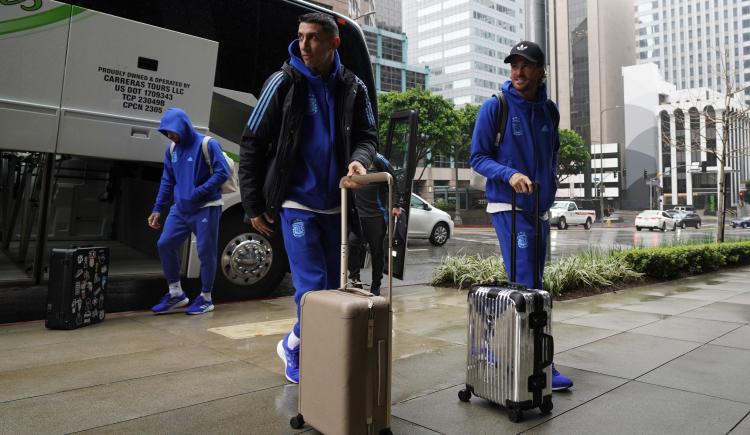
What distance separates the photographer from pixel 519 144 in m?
3.26

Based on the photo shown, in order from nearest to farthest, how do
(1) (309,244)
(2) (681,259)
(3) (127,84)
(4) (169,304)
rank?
(1) (309,244)
(3) (127,84)
(4) (169,304)
(2) (681,259)

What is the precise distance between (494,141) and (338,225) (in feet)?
3.58

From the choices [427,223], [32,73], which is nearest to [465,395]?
[32,73]

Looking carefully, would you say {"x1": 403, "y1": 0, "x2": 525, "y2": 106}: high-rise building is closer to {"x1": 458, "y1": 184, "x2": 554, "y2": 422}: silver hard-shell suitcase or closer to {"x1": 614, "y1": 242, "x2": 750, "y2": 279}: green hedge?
{"x1": 614, "y1": 242, "x2": 750, "y2": 279}: green hedge

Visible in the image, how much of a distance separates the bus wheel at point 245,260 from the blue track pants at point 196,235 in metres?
0.50

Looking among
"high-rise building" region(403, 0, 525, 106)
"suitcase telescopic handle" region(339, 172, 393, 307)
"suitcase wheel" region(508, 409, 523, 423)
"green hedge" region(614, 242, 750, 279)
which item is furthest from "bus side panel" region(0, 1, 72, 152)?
"high-rise building" region(403, 0, 525, 106)

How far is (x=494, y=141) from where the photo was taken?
328 centimetres

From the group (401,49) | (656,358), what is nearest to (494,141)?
(656,358)

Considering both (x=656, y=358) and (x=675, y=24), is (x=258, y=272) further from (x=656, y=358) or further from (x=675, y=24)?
(x=675, y=24)

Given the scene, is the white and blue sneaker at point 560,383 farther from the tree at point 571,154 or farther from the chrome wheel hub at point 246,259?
the tree at point 571,154

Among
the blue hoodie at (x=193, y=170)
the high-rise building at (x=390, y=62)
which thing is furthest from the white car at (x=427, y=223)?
the high-rise building at (x=390, y=62)

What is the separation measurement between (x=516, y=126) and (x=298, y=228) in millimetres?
1458

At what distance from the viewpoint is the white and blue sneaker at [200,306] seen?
5.37 m

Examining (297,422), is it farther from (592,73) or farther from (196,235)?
(592,73)
